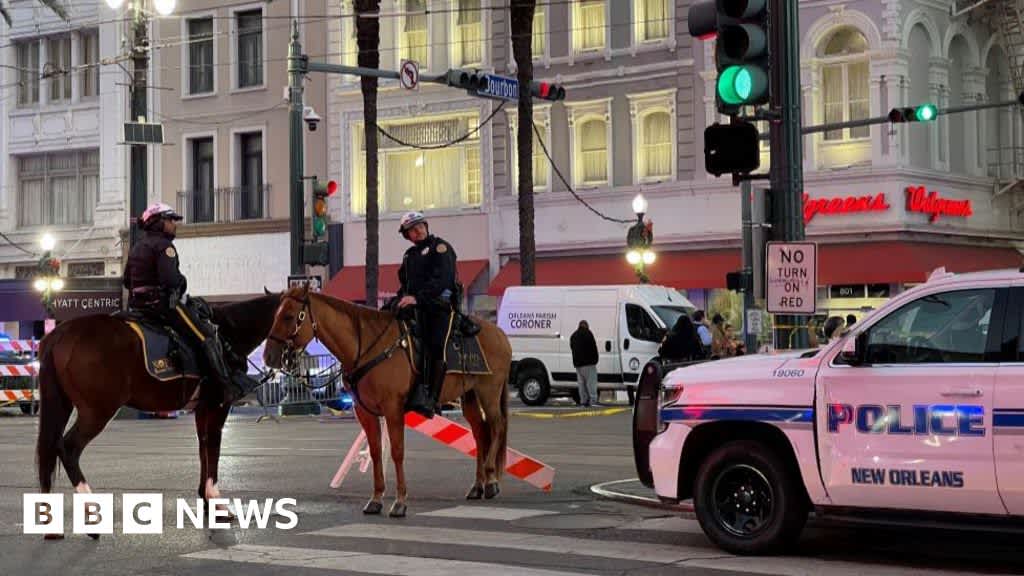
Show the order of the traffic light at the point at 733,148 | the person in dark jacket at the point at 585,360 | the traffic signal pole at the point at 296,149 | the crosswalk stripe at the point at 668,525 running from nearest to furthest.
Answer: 1. the crosswalk stripe at the point at 668,525
2. the traffic light at the point at 733,148
3. the traffic signal pole at the point at 296,149
4. the person in dark jacket at the point at 585,360

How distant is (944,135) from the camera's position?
40844 mm

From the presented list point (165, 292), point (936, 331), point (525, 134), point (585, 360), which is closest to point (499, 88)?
point (585, 360)

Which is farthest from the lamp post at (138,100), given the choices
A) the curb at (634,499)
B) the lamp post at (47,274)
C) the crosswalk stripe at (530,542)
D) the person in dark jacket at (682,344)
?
the crosswalk stripe at (530,542)

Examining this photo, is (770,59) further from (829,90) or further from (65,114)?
(65,114)

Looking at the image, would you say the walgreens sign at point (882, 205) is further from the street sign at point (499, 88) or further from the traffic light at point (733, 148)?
the traffic light at point (733, 148)

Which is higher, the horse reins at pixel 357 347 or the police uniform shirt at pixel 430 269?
the police uniform shirt at pixel 430 269

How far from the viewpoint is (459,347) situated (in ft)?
45.5

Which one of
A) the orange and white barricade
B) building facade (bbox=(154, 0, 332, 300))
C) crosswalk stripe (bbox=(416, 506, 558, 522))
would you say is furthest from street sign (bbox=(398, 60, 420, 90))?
building facade (bbox=(154, 0, 332, 300))

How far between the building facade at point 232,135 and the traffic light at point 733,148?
3607cm

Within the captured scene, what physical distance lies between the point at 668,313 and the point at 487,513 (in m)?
20.1

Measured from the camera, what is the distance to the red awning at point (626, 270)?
133 feet

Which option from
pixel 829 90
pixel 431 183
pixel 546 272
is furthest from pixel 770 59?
pixel 431 183

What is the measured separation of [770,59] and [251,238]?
37.5 m

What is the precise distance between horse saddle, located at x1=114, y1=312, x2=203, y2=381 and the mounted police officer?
0.33ft
